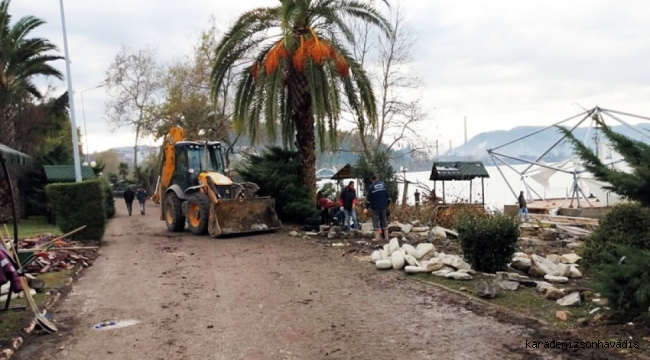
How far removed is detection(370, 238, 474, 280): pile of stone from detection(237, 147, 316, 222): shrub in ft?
23.8

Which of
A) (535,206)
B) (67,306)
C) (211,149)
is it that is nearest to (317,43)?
(211,149)

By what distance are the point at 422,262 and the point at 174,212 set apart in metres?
10.5

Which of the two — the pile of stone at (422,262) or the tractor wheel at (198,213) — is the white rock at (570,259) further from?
the tractor wheel at (198,213)

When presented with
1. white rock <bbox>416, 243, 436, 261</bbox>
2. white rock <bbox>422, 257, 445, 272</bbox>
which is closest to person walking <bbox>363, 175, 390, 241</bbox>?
white rock <bbox>416, 243, 436, 261</bbox>

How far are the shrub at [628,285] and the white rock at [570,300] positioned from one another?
80 centimetres

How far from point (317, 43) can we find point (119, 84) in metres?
27.1

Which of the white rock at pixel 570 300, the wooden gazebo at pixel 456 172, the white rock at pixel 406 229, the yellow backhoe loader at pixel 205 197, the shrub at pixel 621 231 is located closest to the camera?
the white rock at pixel 570 300

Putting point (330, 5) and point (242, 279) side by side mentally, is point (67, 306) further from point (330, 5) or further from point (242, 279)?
point (330, 5)

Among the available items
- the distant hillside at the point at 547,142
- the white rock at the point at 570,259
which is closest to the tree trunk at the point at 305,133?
the distant hillside at the point at 547,142

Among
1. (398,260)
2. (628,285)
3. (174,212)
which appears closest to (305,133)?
(174,212)

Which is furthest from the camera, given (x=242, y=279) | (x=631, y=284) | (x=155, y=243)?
(x=155, y=243)

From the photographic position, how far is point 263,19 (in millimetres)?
18422

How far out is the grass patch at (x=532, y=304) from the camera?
21.9 feet

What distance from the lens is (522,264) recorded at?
10.0 metres
